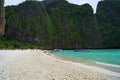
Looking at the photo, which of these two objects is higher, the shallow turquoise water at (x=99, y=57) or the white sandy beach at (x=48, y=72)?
the white sandy beach at (x=48, y=72)

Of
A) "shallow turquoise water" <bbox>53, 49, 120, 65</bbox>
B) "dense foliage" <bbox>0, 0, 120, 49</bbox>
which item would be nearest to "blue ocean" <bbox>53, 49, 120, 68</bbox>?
"shallow turquoise water" <bbox>53, 49, 120, 65</bbox>

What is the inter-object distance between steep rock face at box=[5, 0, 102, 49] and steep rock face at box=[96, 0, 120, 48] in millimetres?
6315

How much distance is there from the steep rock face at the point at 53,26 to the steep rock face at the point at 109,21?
6315 mm

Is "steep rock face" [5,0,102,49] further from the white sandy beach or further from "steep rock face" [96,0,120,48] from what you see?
the white sandy beach

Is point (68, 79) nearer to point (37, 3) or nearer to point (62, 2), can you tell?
point (37, 3)

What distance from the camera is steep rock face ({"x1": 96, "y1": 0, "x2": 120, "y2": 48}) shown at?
15000 centimetres

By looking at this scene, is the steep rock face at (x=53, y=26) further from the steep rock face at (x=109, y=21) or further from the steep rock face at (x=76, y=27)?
the steep rock face at (x=109, y=21)

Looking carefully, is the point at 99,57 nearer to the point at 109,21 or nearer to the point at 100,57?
the point at 100,57

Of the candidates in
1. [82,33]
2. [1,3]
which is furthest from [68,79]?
[82,33]

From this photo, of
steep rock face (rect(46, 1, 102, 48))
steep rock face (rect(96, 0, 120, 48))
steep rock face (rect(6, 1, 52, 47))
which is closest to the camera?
steep rock face (rect(6, 1, 52, 47))

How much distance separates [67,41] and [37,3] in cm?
2824

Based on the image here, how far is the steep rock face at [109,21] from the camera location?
150m

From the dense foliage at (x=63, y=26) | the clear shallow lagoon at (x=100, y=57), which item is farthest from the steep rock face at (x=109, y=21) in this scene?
the clear shallow lagoon at (x=100, y=57)

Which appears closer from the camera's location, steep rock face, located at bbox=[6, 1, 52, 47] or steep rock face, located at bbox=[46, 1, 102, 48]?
steep rock face, located at bbox=[6, 1, 52, 47]
